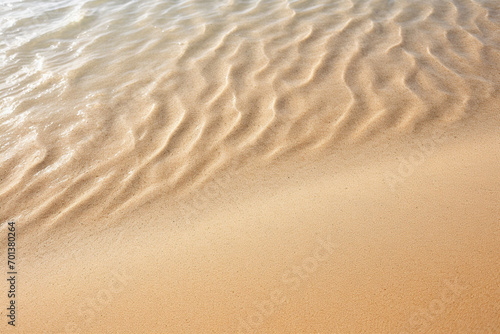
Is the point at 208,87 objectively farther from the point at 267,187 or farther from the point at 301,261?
the point at 301,261

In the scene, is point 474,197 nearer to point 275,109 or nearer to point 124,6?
point 275,109

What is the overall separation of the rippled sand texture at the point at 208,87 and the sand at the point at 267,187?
15mm

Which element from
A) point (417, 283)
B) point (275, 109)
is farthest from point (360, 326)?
point (275, 109)

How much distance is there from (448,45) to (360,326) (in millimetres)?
2624

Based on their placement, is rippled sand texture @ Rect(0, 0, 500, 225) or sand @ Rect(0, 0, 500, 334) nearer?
sand @ Rect(0, 0, 500, 334)

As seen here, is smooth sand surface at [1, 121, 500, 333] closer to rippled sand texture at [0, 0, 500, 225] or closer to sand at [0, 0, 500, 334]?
sand at [0, 0, 500, 334]

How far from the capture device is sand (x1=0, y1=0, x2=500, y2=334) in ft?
4.65

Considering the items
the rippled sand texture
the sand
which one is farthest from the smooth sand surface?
the rippled sand texture

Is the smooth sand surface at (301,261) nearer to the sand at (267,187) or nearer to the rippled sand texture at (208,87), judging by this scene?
the sand at (267,187)

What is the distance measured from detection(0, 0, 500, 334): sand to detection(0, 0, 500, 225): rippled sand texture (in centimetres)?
1

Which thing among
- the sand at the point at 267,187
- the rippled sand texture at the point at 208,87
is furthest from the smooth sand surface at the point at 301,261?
the rippled sand texture at the point at 208,87

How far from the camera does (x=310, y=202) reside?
1.81m

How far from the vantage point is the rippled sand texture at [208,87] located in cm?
216

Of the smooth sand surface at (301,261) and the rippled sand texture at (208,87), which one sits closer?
the smooth sand surface at (301,261)
